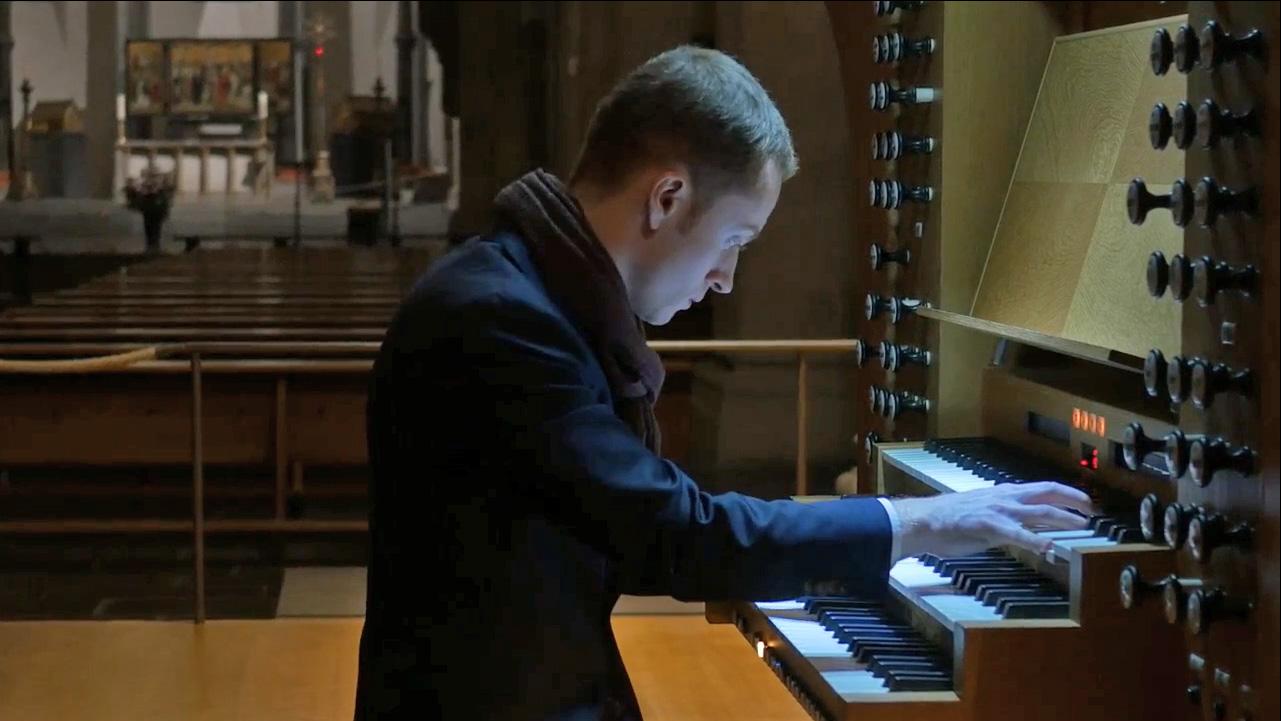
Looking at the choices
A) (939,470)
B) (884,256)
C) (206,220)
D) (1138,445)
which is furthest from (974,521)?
(206,220)

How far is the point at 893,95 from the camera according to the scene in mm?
3104

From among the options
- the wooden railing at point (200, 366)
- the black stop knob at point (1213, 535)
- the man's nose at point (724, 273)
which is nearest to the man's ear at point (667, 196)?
the man's nose at point (724, 273)

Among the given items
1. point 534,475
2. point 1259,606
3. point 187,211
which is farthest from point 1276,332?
point 187,211

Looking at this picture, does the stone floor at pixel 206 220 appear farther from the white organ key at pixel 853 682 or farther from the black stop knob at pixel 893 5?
the white organ key at pixel 853 682

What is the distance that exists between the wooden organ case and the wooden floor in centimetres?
100

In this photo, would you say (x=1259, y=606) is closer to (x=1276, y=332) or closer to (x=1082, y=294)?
(x=1276, y=332)

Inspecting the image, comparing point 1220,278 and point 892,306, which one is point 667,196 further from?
point 892,306

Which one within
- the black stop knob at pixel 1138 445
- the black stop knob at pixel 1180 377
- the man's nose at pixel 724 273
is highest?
the man's nose at pixel 724 273

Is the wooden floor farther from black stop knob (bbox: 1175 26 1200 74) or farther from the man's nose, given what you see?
black stop knob (bbox: 1175 26 1200 74)

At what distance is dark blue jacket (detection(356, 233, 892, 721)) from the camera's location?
1.75 m

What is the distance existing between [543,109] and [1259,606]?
8825mm

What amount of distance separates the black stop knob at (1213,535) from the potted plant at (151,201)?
8.92 metres

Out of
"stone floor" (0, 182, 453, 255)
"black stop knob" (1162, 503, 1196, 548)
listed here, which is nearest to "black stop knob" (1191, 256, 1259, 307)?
"black stop knob" (1162, 503, 1196, 548)

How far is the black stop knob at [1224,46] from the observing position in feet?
5.63
